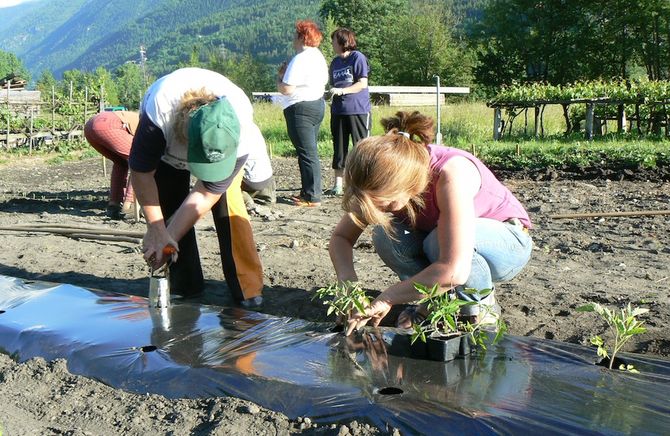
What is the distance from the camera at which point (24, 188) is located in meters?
8.99

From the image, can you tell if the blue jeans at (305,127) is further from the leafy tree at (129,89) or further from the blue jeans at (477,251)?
the leafy tree at (129,89)

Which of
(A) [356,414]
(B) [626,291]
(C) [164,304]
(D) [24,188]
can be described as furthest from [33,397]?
(D) [24,188]

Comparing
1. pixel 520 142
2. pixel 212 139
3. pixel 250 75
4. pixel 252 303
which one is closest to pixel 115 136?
pixel 252 303

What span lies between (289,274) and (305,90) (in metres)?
2.76

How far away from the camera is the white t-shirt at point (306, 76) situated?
6.42 metres

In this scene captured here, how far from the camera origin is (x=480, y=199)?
2.82m

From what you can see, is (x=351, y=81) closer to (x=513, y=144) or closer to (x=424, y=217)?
(x=424, y=217)

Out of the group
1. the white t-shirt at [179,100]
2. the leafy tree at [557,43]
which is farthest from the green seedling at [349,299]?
the leafy tree at [557,43]

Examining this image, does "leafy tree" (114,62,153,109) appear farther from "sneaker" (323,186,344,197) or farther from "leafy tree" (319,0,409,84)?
"sneaker" (323,186,344,197)

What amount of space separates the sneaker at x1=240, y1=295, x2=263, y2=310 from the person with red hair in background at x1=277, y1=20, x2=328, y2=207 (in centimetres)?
312

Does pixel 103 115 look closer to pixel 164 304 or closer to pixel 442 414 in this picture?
pixel 164 304

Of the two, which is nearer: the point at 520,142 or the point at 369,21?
the point at 520,142

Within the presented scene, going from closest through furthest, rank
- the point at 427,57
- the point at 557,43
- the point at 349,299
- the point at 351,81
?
the point at 349,299, the point at 351,81, the point at 557,43, the point at 427,57

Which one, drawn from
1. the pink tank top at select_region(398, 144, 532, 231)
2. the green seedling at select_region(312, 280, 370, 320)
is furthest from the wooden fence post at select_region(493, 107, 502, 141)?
the green seedling at select_region(312, 280, 370, 320)
